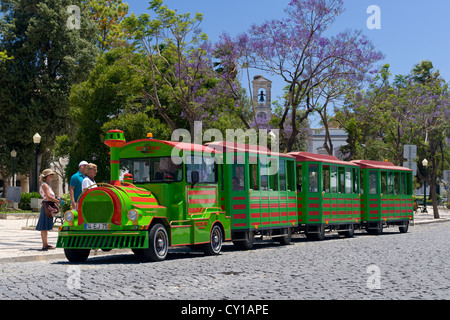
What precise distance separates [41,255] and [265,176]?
275 inches

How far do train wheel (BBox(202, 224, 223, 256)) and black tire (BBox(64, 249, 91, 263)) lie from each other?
2.93m

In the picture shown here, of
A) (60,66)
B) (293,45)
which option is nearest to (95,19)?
(60,66)

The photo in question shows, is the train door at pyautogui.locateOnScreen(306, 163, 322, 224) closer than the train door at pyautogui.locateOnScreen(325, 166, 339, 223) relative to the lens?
Yes

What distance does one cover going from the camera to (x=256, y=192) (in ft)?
60.5

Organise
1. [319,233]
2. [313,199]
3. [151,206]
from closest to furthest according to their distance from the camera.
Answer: [151,206] → [313,199] → [319,233]

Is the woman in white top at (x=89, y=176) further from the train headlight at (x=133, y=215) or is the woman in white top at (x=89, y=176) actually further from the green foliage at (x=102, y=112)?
the green foliage at (x=102, y=112)

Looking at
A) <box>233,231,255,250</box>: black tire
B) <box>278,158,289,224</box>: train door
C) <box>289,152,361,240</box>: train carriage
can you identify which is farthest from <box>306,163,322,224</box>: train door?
<box>233,231,255,250</box>: black tire

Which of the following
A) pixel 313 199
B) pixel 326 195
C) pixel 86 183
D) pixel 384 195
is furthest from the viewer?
pixel 384 195

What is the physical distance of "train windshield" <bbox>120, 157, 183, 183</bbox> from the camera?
594 inches

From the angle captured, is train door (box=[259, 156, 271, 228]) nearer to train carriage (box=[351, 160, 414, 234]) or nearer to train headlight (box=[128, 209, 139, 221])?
train headlight (box=[128, 209, 139, 221])

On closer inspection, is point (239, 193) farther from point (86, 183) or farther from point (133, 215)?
point (133, 215)

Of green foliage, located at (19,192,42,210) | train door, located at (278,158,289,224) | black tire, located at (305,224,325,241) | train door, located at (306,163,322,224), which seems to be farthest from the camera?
green foliage, located at (19,192,42,210)

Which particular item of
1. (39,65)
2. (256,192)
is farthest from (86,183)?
(39,65)

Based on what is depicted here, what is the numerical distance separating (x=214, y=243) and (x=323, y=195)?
297 inches
